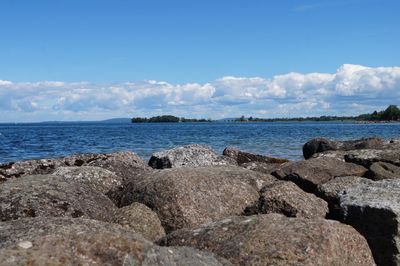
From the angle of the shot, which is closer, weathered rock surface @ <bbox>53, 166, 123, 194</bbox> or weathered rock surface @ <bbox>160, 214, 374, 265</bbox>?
weathered rock surface @ <bbox>160, 214, 374, 265</bbox>

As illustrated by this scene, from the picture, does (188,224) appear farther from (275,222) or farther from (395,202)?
(395,202)

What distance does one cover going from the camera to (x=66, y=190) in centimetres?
966

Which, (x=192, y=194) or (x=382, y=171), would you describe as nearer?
(x=192, y=194)

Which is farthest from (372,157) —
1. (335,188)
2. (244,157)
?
(244,157)

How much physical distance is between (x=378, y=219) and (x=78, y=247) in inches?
213

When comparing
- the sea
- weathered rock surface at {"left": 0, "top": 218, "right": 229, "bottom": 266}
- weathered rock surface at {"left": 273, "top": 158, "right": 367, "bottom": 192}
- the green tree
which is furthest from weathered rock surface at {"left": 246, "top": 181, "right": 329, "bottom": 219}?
the green tree

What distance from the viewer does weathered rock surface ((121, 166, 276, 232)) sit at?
9.67 meters

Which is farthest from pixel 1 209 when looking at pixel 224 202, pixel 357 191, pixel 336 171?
pixel 336 171

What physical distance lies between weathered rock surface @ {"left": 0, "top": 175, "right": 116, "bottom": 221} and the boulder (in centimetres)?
706

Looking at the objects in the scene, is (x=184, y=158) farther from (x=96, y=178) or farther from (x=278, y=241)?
(x=278, y=241)

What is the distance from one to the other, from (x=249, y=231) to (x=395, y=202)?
3.22 metres

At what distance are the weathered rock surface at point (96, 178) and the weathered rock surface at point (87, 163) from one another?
4.93 feet

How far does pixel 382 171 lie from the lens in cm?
1393

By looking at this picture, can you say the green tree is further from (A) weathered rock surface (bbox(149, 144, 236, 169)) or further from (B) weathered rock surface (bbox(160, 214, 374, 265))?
(B) weathered rock surface (bbox(160, 214, 374, 265))
